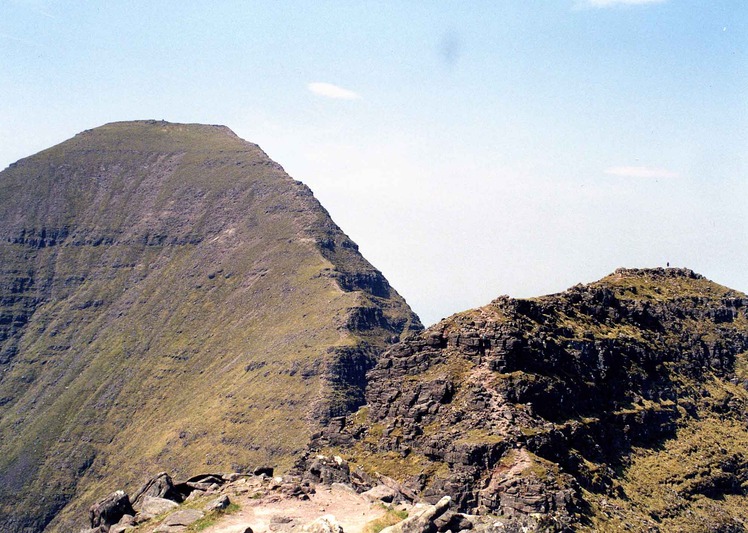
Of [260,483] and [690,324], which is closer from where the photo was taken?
[260,483]

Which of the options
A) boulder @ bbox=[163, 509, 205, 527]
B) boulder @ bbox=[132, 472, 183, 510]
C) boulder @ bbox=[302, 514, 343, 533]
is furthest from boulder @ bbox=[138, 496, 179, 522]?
boulder @ bbox=[302, 514, 343, 533]

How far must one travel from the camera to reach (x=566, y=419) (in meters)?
Result: 106

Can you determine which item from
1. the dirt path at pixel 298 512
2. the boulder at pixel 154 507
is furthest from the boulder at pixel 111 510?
the dirt path at pixel 298 512

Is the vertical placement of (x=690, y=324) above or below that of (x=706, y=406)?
above

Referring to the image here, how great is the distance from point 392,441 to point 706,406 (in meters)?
48.8

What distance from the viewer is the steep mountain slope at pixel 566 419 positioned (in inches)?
3713

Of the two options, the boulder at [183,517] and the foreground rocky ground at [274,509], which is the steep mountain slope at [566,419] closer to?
the foreground rocky ground at [274,509]

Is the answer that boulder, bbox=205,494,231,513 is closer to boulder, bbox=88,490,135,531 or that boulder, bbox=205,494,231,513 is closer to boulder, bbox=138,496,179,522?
boulder, bbox=138,496,179,522

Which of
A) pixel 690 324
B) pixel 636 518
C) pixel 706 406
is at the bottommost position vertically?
pixel 636 518

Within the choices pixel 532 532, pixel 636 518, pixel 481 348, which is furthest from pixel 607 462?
pixel 532 532

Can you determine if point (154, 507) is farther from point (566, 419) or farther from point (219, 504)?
point (566, 419)

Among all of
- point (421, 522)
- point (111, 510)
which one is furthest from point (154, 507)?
point (421, 522)

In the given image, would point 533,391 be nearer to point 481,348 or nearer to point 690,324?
point 481,348

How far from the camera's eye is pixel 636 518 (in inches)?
3841
